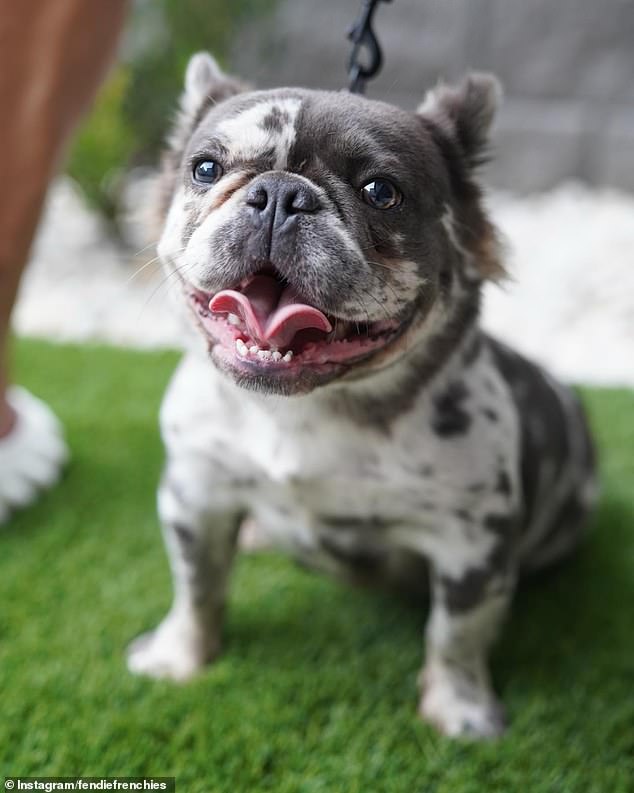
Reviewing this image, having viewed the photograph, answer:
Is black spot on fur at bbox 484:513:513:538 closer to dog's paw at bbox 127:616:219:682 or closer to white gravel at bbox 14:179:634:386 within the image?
dog's paw at bbox 127:616:219:682

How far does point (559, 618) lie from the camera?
1.81 meters

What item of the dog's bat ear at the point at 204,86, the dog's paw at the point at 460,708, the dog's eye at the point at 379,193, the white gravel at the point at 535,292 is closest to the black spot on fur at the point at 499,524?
the dog's paw at the point at 460,708

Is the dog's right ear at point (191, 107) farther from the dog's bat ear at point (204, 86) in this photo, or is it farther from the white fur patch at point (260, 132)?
the white fur patch at point (260, 132)

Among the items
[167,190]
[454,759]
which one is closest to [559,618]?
[454,759]

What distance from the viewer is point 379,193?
1201 mm

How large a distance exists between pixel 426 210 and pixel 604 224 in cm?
308

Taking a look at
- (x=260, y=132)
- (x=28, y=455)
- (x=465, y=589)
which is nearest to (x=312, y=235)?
(x=260, y=132)

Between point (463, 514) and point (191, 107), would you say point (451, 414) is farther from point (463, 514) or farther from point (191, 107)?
point (191, 107)

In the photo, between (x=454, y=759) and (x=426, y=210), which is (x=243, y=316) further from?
(x=454, y=759)

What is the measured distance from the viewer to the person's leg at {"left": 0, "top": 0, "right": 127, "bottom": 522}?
1701 millimetres

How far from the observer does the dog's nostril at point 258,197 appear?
3.69 feet

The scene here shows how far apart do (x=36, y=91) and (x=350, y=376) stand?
1.00 m

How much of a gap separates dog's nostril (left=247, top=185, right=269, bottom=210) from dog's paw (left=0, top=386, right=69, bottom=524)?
1.19 meters

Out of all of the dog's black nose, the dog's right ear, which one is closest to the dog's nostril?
the dog's black nose
